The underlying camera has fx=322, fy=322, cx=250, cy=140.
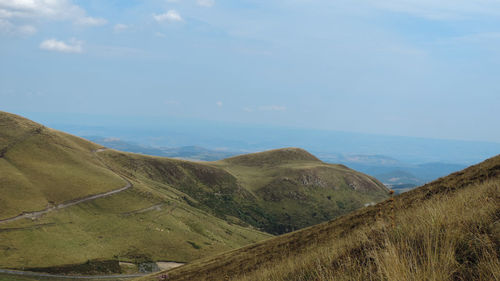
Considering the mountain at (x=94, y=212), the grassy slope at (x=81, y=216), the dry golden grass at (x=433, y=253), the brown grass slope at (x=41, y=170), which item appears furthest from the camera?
the brown grass slope at (x=41, y=170)

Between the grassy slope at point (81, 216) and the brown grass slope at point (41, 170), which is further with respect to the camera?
the brown grass slope at point (41, 170)

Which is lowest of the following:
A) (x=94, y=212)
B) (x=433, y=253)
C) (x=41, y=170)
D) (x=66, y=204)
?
(x=94, y=212)

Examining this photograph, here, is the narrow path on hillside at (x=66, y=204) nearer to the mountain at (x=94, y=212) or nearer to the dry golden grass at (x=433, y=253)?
the mountain at (x=94, y=212)

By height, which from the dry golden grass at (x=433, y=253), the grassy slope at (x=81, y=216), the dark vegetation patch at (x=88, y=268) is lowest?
the dark vegetation patch at (x=88, y=268)

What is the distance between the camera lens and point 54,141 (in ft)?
481

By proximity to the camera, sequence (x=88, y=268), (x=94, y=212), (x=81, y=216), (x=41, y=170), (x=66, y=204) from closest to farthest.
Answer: (x=88, y=268), (x=81, y=216), (x=66, y=204), (x=94, y=212), (x=41, y=170)

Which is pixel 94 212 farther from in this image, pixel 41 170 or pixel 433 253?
pixel 433 253

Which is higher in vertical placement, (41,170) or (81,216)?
(41,170)

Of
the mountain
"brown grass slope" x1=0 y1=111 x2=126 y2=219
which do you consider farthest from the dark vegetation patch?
"brown grass slope" x1=0 y1=111 x2=126 y2=219

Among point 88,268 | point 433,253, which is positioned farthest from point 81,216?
point 433,253

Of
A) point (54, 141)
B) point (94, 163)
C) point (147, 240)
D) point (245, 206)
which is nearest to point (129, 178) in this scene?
point (94, 163)

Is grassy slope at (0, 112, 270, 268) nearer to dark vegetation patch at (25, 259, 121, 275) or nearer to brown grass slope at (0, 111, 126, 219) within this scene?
brown grass slope at (0, 111, 126, 219)

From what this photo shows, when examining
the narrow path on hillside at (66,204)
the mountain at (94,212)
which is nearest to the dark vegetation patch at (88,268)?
the mountain at (94,212)

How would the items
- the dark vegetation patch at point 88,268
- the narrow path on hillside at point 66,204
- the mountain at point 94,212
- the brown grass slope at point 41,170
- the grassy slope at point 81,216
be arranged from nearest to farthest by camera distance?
1. the dark vegetation patch at point 88,268
2. the grassy slope at point 81,216
3. the mountain at point 94,212
4. the narrow path on hillside at point 66,204
5. the brown grass slope at point 41,170
